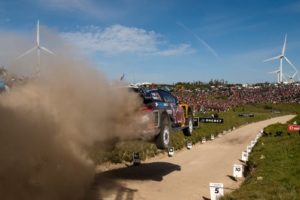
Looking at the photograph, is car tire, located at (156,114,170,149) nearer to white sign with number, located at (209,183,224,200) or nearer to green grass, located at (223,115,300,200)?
white sign with number, located at (209,183,224,200)

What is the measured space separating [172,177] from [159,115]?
7.18 metres

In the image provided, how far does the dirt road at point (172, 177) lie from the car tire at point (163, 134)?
2.72 m

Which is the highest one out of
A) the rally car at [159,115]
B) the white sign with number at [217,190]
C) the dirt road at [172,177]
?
the rally car at [159,115]

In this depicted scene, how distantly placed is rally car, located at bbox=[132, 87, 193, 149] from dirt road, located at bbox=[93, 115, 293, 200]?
9.73 feet

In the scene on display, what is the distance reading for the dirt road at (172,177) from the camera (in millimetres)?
17109

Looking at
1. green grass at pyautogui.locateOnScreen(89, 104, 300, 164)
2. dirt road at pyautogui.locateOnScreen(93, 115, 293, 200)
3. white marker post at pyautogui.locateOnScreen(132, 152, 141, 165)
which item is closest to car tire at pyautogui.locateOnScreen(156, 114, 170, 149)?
green grass at pyautogui.locateOnScreen(89, 104, 300, 164)

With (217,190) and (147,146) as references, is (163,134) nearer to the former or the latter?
(217,190)

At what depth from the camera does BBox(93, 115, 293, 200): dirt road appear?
1711 cm

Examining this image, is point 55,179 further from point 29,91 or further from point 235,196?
point 235,196

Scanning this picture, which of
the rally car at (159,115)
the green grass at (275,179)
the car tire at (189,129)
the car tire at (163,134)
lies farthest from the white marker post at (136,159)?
the car tire at (163,134)

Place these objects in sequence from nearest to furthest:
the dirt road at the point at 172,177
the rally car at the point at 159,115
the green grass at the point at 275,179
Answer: the green grass at the point at 275,179 → the rally car at the point at 159,115 → the dirt road at the point at 172,177

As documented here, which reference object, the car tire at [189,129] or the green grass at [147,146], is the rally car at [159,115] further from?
the car tire at [189,129]

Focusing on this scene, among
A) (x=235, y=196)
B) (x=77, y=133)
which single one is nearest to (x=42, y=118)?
(x=77, y=133)

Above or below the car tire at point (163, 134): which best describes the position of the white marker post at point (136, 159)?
below
